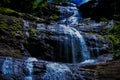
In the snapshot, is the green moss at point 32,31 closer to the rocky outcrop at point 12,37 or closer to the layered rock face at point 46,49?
the layered rock face at point 46,49

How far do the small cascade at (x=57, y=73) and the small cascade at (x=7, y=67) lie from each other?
92 centimetres

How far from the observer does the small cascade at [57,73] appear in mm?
8148

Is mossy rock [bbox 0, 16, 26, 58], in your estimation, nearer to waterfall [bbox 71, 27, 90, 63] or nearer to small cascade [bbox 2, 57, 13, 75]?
small cascade [bbox 2, 57, 13, 75]

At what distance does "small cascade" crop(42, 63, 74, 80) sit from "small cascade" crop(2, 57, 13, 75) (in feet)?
3.01

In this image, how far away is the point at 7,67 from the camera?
803 centimetres

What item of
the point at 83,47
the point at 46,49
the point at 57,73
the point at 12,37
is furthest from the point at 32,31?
the point at 57,73

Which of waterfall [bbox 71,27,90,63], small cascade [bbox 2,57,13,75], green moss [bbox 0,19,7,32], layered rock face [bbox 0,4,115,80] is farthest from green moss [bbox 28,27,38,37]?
small cascade [bbox 2,57,13,75]

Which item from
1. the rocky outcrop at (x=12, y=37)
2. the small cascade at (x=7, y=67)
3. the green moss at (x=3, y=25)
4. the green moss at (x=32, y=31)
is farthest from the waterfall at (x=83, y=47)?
the small cascade at (x=7, y=67)

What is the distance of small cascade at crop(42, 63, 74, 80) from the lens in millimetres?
8148

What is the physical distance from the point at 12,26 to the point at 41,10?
24.0 feet

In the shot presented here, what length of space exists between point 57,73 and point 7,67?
1383 mm

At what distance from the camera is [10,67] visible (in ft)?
26.4

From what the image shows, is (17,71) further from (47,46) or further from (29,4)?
(29,4)

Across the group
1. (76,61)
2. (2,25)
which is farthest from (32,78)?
(76,61)
